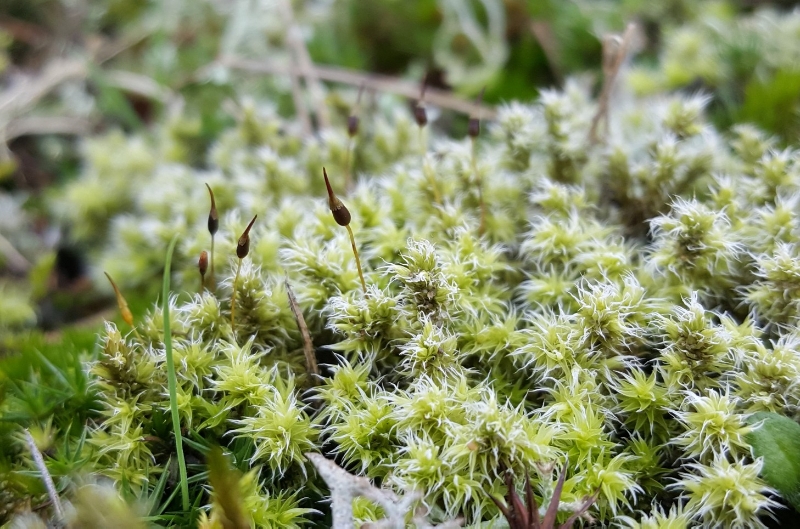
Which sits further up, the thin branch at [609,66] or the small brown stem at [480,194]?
the thin branch at [609,66]

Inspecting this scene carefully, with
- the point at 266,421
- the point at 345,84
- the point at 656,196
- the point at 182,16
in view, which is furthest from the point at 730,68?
the point at 182,16

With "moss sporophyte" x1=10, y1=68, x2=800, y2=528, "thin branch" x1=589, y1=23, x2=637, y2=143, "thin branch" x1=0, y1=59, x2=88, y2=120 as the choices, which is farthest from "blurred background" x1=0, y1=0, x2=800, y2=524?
"moss sporophyte" x1=10, y1=68, x2=800, y2=528

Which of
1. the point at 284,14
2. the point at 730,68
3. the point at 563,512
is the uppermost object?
the point at 284,14

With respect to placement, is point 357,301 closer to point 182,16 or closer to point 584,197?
point 584,197

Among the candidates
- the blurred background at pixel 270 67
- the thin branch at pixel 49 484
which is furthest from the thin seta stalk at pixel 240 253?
the blurred background at pixel 270 67

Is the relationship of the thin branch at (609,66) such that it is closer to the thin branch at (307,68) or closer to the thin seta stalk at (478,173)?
the thin seta stalk at (478,173)

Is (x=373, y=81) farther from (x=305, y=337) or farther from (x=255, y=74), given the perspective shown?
(x=305, y=337)

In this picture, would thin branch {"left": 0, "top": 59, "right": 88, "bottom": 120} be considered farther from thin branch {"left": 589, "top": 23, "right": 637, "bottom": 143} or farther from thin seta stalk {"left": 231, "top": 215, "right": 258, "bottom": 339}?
thin branch {"left": 589, "top": 23, "right": 637, "bottom": 143}
